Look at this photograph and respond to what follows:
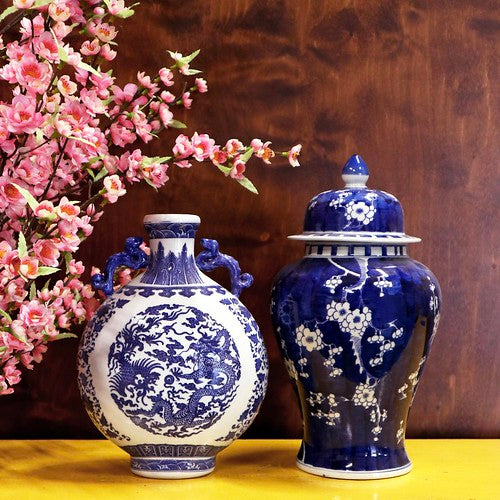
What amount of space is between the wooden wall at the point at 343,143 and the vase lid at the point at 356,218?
0.69ft

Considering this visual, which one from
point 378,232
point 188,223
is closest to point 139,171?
point 188,223

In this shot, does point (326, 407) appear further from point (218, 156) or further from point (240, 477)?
point (218, 156)

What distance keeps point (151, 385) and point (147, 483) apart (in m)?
0.13

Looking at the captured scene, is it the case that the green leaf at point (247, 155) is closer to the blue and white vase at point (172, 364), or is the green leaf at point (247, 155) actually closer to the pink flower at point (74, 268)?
the blue and white vase at point (172, 364)

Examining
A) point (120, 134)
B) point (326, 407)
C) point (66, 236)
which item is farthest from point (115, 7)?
point (326, 407)

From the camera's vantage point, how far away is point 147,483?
41.3 inches

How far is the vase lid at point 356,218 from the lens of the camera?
3.54 ft

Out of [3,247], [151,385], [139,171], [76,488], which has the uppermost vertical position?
[139,171]

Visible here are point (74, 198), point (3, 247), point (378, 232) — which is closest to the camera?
point (3, 247)

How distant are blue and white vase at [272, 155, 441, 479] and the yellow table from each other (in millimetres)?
42

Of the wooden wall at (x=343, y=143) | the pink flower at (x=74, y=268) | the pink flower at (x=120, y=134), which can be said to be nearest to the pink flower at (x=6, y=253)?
the pink flower at (x=74, y=268)

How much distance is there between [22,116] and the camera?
0.92m

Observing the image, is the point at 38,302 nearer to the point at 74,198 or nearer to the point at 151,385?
the point at 151,385

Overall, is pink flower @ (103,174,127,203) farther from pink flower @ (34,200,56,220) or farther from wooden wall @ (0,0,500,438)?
wooden wall @ (0,0,500,438)
